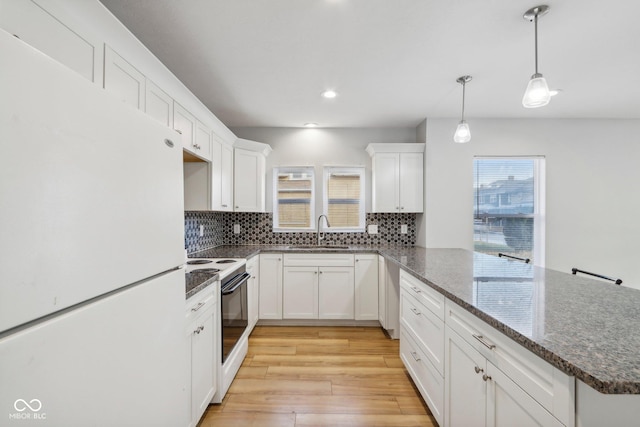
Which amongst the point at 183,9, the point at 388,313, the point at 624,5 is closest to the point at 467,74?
the point at 624,5

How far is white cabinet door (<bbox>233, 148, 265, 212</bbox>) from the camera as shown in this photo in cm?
322

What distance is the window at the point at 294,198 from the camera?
3.70 meters

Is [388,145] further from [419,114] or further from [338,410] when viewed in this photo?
[338,410]

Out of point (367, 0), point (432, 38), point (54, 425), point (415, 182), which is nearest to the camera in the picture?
point (54, 425)

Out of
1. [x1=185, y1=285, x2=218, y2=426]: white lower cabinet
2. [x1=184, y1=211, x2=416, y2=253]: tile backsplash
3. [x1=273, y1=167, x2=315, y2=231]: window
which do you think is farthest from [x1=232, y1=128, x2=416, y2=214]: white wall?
[x1=185, y1=285, x2=218, y2=426]: white lower cabinet

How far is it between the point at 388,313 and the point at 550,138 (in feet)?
9.35

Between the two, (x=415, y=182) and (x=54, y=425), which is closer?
(x=54, y=425)

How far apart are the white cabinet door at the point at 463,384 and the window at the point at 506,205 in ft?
7.53

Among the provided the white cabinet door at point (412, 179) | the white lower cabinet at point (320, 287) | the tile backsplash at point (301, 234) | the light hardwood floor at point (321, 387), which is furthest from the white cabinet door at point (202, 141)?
the white cabinet door at point (412, 179)

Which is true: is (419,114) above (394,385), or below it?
above

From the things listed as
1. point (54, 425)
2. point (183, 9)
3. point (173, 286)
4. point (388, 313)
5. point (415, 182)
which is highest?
point (183, 9)

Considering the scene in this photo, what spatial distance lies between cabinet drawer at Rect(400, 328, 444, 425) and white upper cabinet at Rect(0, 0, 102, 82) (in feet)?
7.50

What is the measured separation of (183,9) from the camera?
1.52m

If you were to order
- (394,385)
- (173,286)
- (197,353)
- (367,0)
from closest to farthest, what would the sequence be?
(173,286), (367,0), (197,353), (394,385)
